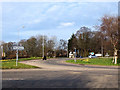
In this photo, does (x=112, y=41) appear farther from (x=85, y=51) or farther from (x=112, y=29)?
(x=85, y=51)

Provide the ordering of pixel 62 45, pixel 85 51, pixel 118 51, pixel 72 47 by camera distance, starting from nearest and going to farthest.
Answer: pixel 118 51 → pixel 85 51 → pixel 72 47 → pixel 62 45

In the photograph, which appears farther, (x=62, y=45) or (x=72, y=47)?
(x=62, y=45)

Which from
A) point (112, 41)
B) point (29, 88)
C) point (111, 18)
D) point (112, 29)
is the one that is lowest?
point (29, 88)

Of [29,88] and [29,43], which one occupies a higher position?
[29,43]

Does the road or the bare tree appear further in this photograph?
the bare tree

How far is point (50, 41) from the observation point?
8512 centimetres

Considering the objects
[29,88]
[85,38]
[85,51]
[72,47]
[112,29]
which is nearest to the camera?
[29,88]

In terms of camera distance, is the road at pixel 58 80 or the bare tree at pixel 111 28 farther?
the bare tree at pixel 111 28

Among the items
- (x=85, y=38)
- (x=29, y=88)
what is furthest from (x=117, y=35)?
(x=85, y=38)

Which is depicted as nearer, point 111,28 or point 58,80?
point 58,80

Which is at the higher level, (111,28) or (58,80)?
(111,28)

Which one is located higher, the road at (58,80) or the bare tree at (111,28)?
the bare tree at (111,28)

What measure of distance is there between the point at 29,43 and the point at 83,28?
27.3m

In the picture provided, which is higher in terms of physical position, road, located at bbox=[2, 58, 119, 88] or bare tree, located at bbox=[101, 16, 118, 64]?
bare tree, located at bbox=[101, 16, 118, 64]
